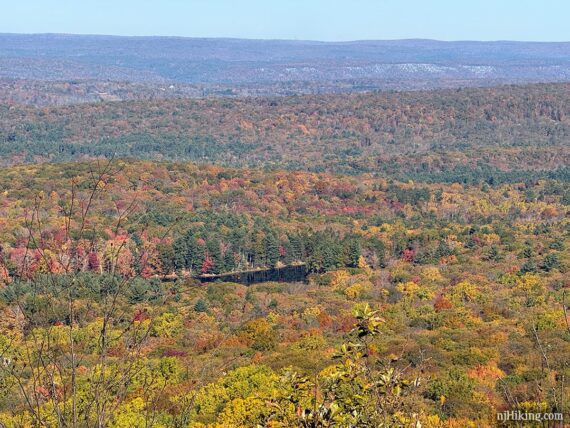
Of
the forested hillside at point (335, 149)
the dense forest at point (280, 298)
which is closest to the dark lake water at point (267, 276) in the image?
the dense forest at point (280, 298)

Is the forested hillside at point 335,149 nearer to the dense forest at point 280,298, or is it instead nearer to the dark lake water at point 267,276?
the dense forest at point 280,298

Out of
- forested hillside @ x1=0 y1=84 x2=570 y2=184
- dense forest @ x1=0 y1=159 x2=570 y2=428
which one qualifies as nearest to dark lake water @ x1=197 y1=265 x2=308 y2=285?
dense forest @ x1=0 y1=159 x2=570 y2=428

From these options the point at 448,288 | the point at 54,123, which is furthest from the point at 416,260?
the point at 54,123

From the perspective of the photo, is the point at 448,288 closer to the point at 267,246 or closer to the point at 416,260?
the point at 416,260

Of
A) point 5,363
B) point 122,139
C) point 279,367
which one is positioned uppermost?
point 5,363

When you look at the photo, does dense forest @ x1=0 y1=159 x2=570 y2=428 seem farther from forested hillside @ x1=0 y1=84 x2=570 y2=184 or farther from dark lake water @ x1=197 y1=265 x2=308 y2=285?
forested hillside @ x1=0 y1=84 x2=570 y2=184

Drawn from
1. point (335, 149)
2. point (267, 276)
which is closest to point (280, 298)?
point (267, 276)
